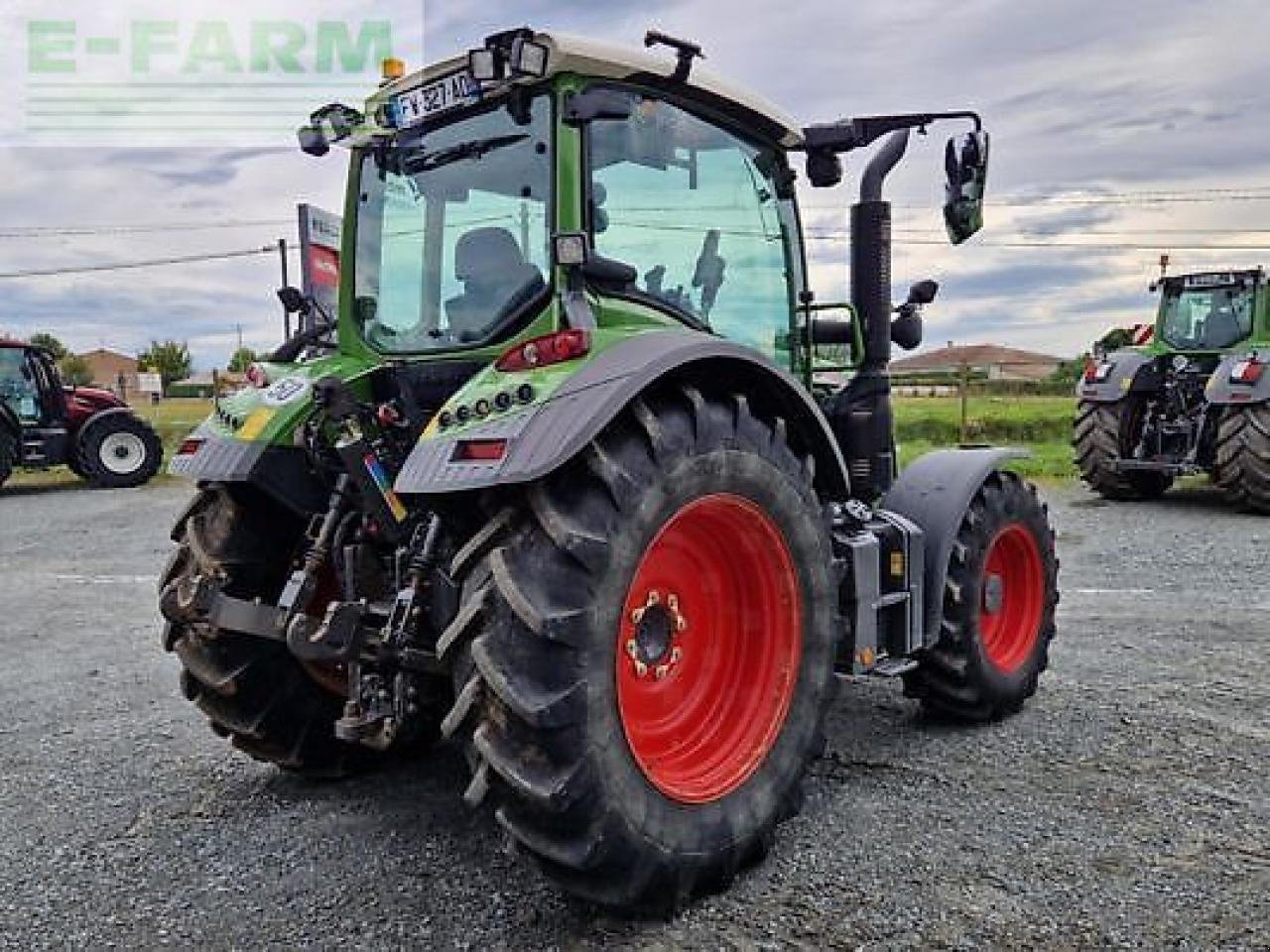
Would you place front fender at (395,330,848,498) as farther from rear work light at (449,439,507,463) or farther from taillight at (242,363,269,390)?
taillight at (242,363,269,390)

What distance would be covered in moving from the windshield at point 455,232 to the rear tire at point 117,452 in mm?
14000

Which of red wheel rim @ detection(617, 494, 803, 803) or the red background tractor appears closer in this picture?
red wheel rim @ detection(617, 494, 803, 803)

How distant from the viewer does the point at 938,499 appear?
4.18 meters

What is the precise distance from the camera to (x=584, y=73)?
3.13 m

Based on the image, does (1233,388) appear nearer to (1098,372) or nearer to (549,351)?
(1098,372)

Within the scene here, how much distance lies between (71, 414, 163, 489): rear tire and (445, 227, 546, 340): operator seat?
1443cm

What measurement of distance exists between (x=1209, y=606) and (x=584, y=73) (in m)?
5.21

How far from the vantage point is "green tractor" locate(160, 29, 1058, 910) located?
2604mm

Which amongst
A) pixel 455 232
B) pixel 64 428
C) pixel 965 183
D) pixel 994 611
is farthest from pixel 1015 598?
pixel 64 428

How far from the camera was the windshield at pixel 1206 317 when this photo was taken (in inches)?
475

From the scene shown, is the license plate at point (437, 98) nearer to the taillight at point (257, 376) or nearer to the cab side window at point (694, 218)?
the cab side window at point (694, 218)

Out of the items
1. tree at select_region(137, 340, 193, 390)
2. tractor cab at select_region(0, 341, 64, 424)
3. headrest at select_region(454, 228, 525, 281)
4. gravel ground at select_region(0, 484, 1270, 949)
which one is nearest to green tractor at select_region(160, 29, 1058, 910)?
headrest at select_region(454, 228, 525, 281)

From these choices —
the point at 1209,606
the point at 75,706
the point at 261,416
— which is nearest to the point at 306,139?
the point at 261,416

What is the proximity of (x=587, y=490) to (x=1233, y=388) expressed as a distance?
10.0m
